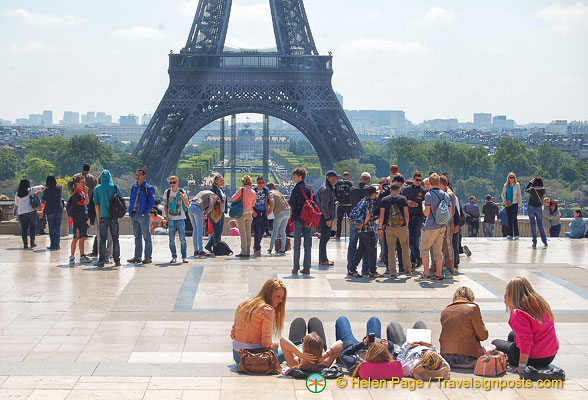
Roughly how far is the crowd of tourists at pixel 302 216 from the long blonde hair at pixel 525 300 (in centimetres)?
548

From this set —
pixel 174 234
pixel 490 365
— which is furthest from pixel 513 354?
pixel 174 234

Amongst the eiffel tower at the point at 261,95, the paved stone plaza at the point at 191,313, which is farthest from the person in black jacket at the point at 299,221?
the eiffel tower at the point at 261,95

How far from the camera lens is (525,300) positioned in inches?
382

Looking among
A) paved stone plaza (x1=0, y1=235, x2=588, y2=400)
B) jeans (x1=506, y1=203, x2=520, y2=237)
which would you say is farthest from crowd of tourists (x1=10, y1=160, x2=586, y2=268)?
jeans (x1=506, y1=203, x2=520, y2=237)

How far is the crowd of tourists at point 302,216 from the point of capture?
51.3 ft

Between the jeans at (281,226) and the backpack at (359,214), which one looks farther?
the jeans at (281,226)

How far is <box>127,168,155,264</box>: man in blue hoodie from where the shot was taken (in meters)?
16.9

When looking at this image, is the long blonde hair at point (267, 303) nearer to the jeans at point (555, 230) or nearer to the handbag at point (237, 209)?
the handbag at point (237, 209)

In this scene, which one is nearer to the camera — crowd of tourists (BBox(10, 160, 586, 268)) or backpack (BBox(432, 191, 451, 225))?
backpack (BBox(432, 191, 451, 225))

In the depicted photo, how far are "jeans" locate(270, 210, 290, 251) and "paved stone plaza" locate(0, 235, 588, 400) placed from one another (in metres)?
0.45

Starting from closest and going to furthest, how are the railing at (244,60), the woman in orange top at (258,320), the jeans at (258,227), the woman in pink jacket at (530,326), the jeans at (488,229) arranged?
the woman in pink jacket at (530,326)
the woman in orange top at (258,320)
the jeans at (258,227)
the jeans at (488,229)
the railing at (244,60)

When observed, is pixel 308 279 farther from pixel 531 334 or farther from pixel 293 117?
pixel 293 117

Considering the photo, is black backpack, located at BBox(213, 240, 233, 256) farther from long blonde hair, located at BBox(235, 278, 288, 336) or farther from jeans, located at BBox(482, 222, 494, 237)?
jeans, located at BBox(482, 222, 494, 237)

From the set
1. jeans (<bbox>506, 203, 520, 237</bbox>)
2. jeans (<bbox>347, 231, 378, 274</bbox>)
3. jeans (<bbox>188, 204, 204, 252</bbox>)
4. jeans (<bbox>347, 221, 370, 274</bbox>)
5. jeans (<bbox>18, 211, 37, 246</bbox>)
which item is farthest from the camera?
jeans (<bbox>506, 203, 520, 237</bbox>)
